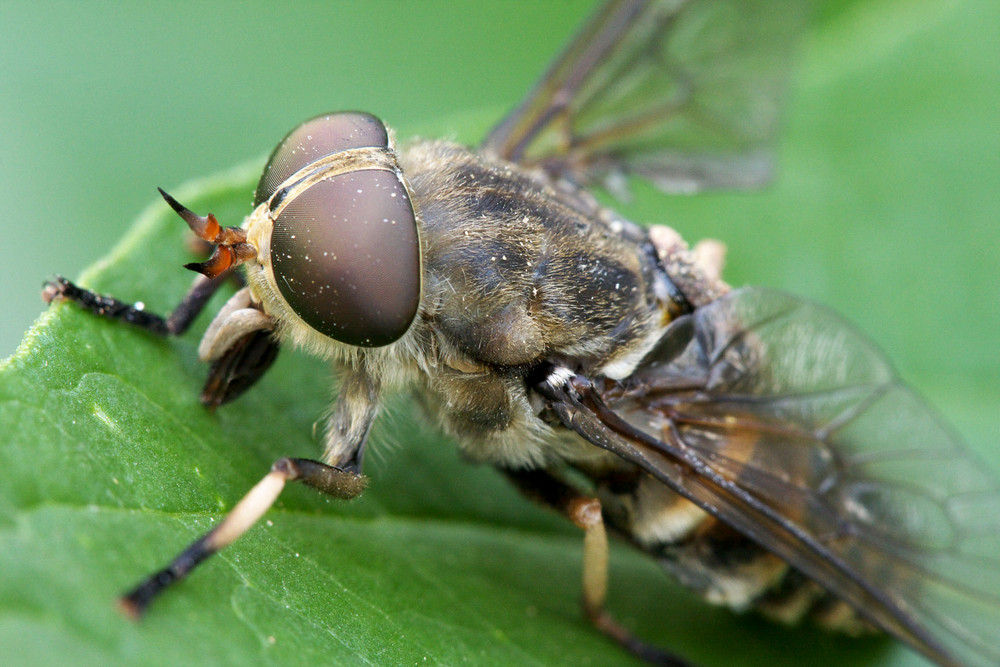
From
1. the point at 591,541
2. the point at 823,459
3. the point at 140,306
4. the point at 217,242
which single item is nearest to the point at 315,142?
the point at 217,242

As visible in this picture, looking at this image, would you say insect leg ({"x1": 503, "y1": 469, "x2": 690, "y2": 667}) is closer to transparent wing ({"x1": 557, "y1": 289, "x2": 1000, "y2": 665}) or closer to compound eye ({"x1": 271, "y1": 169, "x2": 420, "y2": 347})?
transparent wing ({"x1": 557, "y1": 289, "x2": 1000, "y2": 665})

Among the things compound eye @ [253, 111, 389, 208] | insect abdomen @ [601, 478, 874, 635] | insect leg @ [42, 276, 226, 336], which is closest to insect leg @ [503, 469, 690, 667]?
insect abdomen @ [601, 478, 874, 635]

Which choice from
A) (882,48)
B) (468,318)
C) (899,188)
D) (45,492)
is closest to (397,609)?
(468,318)

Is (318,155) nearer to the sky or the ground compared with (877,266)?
nearer to the ground

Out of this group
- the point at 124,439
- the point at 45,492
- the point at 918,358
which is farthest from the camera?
the point at 918,358

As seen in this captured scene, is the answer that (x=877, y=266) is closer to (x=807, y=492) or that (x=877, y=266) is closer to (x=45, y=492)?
(x=807, y=492)

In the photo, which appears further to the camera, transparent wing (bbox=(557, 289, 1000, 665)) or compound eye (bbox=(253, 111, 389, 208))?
transparent wing (bbox=(557, 289, 1000, 665))

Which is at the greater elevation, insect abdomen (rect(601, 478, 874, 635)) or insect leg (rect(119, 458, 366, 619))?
insect abdomen (rect(601, 478, 874, 635))
